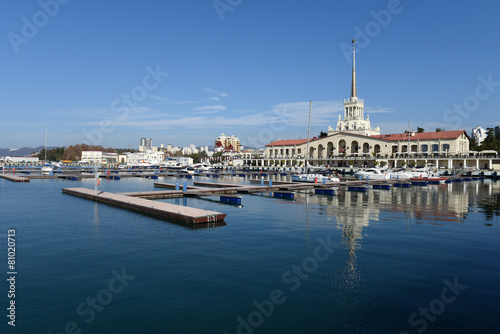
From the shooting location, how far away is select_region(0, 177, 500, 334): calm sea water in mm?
10766

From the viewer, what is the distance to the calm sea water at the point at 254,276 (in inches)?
424

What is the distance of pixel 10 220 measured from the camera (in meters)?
25.9

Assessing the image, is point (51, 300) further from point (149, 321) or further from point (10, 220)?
point (10, 220)

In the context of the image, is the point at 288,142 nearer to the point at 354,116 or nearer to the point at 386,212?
the point at 354,116

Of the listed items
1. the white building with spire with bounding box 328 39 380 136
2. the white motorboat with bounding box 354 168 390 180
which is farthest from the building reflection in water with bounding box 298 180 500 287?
the white building with spire with bounding box 328 39 380 136

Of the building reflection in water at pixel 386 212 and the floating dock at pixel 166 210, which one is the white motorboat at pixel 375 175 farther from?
the floating dock at pixel 166 210

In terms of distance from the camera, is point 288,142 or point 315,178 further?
point 288,142

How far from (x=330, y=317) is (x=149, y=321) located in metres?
5.69

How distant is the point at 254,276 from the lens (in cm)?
1435

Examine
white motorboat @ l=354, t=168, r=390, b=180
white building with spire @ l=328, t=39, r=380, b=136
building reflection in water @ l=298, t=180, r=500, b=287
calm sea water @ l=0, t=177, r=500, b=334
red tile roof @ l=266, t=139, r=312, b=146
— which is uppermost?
white building with spire @ l=328, t=39, r=380, b=136

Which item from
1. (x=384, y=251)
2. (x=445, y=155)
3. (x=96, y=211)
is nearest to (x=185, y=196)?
(x=96, y=211)

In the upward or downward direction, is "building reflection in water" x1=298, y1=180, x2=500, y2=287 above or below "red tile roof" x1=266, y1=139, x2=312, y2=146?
below

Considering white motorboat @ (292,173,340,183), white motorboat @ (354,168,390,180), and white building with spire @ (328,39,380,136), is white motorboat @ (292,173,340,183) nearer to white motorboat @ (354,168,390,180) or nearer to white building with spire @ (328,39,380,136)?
white motorboat @ (354,168,390,180)

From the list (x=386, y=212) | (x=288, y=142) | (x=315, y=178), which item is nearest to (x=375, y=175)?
(x=315, y=178)
